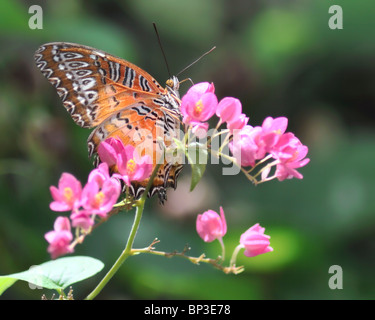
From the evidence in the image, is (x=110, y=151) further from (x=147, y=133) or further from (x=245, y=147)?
(x=245, y=147)

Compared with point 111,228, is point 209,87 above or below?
below

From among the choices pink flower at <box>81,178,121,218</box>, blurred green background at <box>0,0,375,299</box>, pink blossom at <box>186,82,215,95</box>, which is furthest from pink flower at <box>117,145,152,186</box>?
blurred green background at <box>0,0,375,299</box>

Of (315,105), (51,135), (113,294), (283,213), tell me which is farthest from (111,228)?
(315,105)

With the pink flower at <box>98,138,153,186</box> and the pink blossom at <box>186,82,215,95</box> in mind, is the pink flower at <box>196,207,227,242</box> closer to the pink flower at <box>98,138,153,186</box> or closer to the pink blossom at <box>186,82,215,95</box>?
the pink flower at <box>98,138,153,186</box>

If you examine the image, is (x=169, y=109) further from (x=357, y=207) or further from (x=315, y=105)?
(x=315, y=105)

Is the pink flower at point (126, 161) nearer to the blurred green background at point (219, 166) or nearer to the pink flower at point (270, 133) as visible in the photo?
the pink flower at point (270, 133)

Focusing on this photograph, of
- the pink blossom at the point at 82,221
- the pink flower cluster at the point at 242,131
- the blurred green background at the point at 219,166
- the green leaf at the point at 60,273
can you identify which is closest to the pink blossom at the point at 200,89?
the pink flower cluster at the point at 242,131

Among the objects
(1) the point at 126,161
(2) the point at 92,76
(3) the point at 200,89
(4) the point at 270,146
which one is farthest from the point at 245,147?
(2) the point at 92,76
